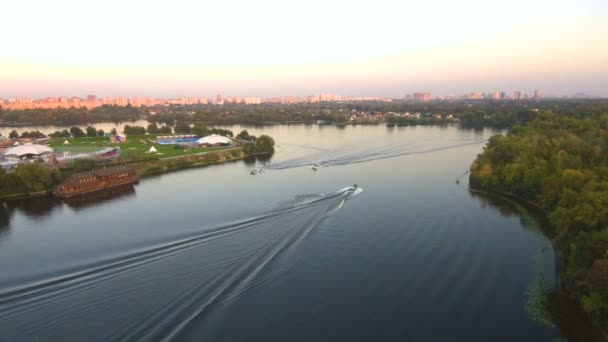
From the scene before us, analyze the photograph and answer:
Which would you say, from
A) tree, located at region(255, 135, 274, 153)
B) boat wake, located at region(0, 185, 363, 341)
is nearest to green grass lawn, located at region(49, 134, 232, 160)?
tree, located at region(255, 135, 274, 153)

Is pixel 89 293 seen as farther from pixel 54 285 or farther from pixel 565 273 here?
pixel 565 273

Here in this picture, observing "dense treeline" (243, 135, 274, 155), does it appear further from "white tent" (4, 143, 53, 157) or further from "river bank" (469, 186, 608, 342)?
"river bank" (469, 186, 608, 342)

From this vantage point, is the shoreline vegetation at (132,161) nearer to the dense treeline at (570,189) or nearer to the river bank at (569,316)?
the dense treeline at (570,189)

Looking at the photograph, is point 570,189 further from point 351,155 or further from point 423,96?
point 423,96

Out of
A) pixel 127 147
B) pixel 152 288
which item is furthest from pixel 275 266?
pixel 127 147

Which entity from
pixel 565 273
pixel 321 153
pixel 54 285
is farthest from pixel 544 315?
pixel 321 153

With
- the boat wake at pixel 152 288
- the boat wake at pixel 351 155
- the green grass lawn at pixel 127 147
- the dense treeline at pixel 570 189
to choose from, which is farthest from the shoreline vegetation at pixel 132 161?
the dense treeline at pixel 570 189
